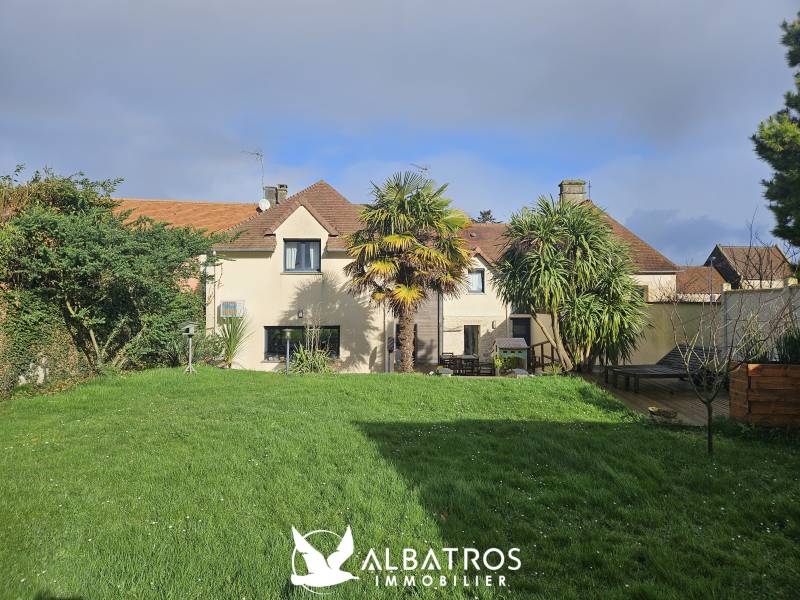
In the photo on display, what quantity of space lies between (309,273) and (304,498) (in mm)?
14882

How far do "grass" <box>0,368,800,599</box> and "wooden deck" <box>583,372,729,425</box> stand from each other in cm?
122

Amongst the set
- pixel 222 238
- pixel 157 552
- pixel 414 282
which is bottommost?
pixel 157 552

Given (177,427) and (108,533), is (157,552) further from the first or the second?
(177,427)

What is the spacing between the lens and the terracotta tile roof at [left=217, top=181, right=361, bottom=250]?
19.2m

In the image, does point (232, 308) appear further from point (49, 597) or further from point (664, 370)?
point (49, 597)

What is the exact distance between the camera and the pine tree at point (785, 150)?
13.4 m

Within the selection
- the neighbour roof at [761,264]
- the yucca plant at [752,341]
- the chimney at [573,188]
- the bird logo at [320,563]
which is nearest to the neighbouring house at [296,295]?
the neighbour roof at [761,264]

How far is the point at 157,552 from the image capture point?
3863 mm

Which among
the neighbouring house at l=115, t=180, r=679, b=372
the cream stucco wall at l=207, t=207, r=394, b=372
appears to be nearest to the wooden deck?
the neighbouring house at l=115, t=180, r=679, b=372

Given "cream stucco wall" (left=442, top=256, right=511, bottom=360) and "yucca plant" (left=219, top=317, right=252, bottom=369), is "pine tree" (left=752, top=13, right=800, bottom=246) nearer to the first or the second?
"cream stucco wall" (left=442, top=256, right=511, bottom=360)

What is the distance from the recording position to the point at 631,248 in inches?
900

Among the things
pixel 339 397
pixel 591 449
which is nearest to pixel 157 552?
pixel 591 449

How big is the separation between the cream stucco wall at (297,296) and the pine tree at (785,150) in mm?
13343

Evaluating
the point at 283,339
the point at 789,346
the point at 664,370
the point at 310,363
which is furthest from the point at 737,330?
the point at 283,339
